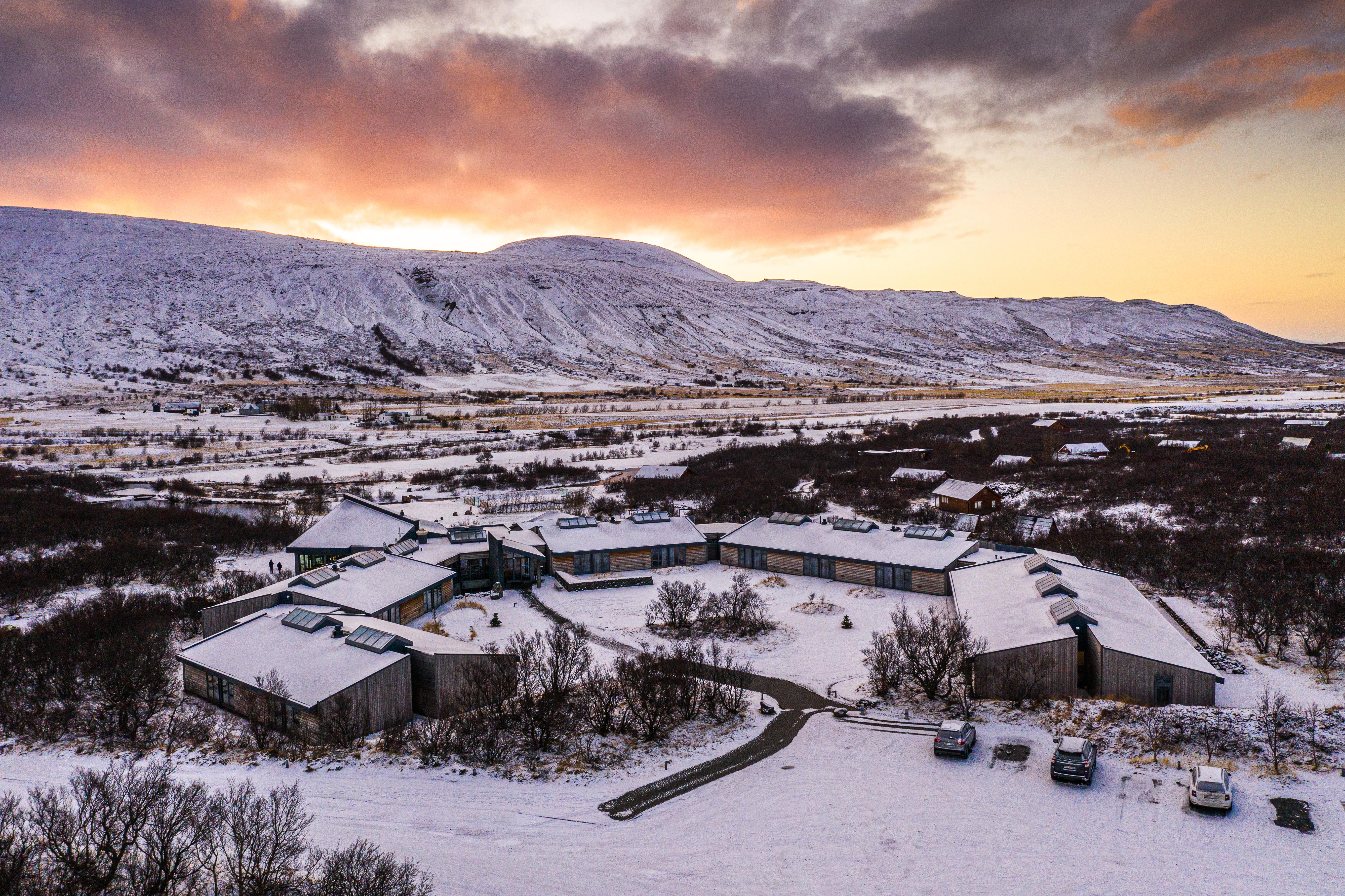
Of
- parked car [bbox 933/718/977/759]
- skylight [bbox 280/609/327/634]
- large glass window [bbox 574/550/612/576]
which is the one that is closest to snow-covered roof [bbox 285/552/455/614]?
skylight [bbox 280/609/327/634]

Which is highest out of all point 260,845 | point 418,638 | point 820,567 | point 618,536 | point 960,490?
point 960,490

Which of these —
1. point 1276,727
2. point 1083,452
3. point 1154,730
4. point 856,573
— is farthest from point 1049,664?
point 1083,452

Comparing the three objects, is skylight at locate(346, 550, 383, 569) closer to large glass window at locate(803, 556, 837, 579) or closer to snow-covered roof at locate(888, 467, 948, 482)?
large glass window at locate(803, 556, 837, 579)

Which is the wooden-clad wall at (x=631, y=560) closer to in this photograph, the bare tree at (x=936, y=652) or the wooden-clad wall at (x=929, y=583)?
the wooden-clad wall at (x=929, y=583)

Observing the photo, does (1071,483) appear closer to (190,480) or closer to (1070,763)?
(1070,763)

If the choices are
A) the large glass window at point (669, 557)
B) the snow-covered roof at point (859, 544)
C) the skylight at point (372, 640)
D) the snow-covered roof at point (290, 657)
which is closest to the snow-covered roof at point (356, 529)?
the snow-covered roof at point (290, 657)

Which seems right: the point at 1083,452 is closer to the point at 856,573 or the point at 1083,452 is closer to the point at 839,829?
the point at 856,573

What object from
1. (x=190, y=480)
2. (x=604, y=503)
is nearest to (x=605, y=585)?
(x=604, y=503)

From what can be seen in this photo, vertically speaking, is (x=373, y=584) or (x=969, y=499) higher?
(x=969, y=499)
